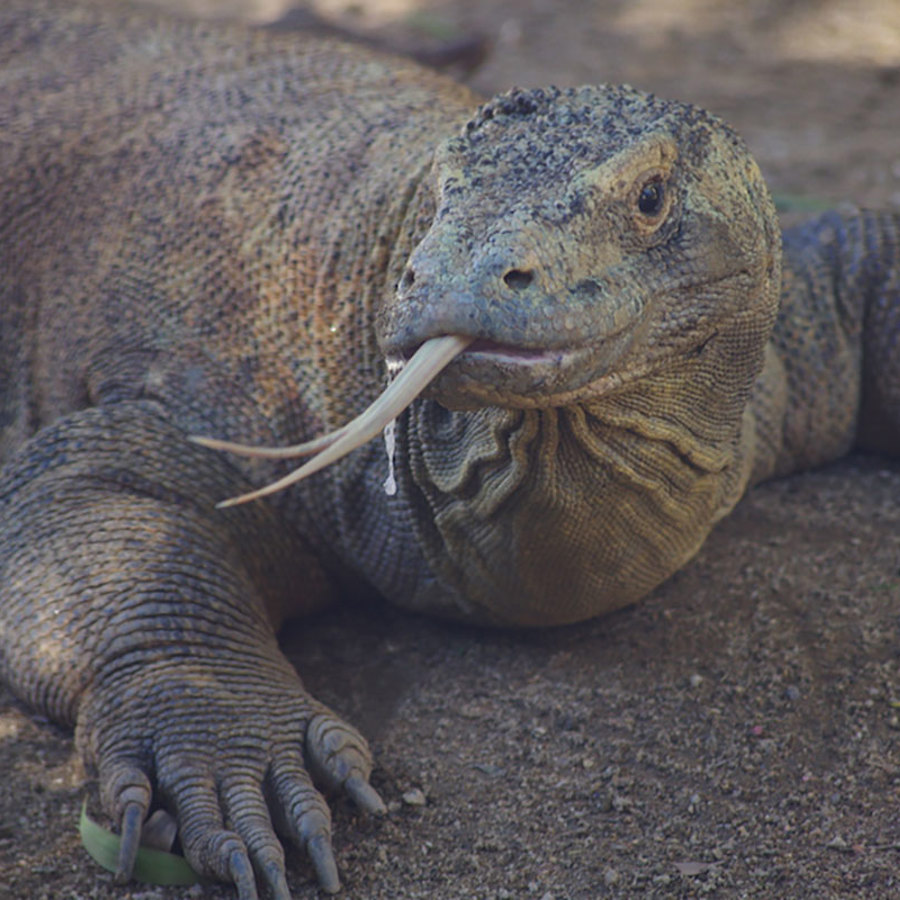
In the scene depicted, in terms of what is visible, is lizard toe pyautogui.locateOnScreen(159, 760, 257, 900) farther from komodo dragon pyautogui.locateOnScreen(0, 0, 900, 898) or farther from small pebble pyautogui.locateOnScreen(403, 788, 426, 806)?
small pebble pyautogui.locateOnScreen(403, 788, 426, 806)

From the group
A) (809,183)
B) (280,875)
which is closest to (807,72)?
(809,183)

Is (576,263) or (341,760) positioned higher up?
(576,263)

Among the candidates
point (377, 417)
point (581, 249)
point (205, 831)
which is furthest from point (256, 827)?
point (581, 249)

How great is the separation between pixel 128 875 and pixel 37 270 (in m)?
2.11

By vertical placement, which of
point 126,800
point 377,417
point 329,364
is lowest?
point 126,800

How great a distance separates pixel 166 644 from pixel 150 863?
55cm

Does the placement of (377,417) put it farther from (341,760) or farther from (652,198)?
(341,760)

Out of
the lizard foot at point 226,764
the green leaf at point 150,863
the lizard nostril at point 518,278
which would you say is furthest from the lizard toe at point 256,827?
the lizard nostril at point 518,278

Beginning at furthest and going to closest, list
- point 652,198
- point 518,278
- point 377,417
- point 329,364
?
point 329,364 < point 652,198 < point 518,278 < point 377,417

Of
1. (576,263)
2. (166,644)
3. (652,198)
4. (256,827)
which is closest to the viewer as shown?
(576,263)

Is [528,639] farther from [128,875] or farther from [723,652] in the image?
[128,875]

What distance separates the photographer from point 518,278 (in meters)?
2.35

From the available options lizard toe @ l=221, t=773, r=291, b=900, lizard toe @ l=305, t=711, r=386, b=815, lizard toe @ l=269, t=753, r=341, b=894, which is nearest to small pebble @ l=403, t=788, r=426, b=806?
lizard toe @ l=305, t=711, r=386, b=815

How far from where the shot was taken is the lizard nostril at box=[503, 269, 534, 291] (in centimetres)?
233
